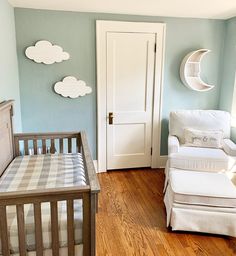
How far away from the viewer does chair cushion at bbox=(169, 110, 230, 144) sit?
334cm

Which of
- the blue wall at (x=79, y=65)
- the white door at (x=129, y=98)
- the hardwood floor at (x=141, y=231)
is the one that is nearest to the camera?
the hardwood floor at (x=141, y=231)

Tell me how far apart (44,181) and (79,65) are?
1808mm

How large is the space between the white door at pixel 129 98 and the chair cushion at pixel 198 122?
1.32 feet

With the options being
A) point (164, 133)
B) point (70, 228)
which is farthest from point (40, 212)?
point (164, 133)

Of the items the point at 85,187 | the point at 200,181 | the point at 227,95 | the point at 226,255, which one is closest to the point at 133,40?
the point at 227,95

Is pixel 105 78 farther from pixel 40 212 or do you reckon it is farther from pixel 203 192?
pixel 40 212

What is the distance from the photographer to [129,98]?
11.4 feet

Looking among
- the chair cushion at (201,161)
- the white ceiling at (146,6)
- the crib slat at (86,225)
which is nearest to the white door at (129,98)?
the white ceiling at (146,6)

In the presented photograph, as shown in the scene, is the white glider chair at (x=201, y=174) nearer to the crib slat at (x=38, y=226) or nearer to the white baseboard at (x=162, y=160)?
the white baseboard at (x=162, y=160)

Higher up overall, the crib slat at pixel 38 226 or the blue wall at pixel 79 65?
the blue wall at pixel 79 65

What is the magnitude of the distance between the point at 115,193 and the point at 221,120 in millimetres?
1742

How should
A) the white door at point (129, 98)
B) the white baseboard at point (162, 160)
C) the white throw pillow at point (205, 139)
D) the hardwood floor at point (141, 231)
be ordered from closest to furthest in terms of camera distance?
the hardwood floor at point (141, 231) → the white throw pillow at point (205, 139) → the white door at point (129, 98) → the white baseboard at point (162, 160)

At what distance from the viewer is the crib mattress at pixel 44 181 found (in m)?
1.42

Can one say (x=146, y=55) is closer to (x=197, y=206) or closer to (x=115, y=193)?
(x=115, y=193)
